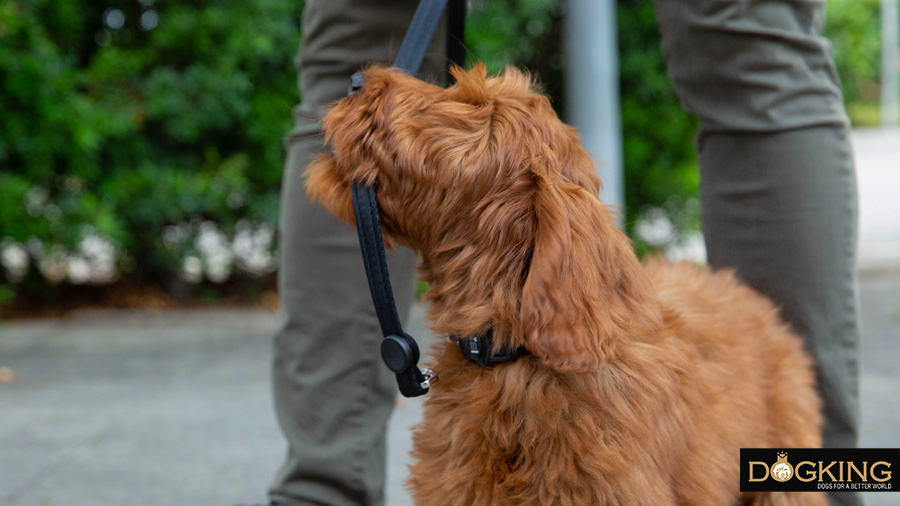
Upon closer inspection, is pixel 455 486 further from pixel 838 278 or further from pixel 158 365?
pixel 158 365

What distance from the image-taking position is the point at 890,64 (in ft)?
78.0

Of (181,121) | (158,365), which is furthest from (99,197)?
(158,365)

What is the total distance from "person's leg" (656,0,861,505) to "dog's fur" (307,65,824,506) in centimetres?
60

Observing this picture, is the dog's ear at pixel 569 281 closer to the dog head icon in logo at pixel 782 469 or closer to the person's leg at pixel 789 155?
the dog head icon in logo at pixel 782 469

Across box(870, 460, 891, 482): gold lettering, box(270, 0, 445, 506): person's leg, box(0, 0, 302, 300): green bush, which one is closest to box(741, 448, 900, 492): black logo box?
box(870, 460, 891, 482): gold lettering

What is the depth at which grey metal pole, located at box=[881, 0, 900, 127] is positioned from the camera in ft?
72.2

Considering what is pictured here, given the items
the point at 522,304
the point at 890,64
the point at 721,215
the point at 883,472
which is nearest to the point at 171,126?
the point at 721,215

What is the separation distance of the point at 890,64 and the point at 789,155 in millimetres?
25521

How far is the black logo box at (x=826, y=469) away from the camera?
188 cm

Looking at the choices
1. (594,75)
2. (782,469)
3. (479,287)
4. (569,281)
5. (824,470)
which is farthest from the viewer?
(594,75)

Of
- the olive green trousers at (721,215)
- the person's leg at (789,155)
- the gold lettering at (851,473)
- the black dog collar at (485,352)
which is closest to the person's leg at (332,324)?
the olive green trousers at (721,215)

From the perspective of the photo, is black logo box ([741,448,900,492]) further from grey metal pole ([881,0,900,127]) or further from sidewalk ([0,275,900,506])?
grey metal pole ([881,0,900,127])

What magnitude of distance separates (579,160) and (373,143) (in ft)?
1.38

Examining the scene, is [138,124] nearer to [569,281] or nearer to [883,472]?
[569,281]
